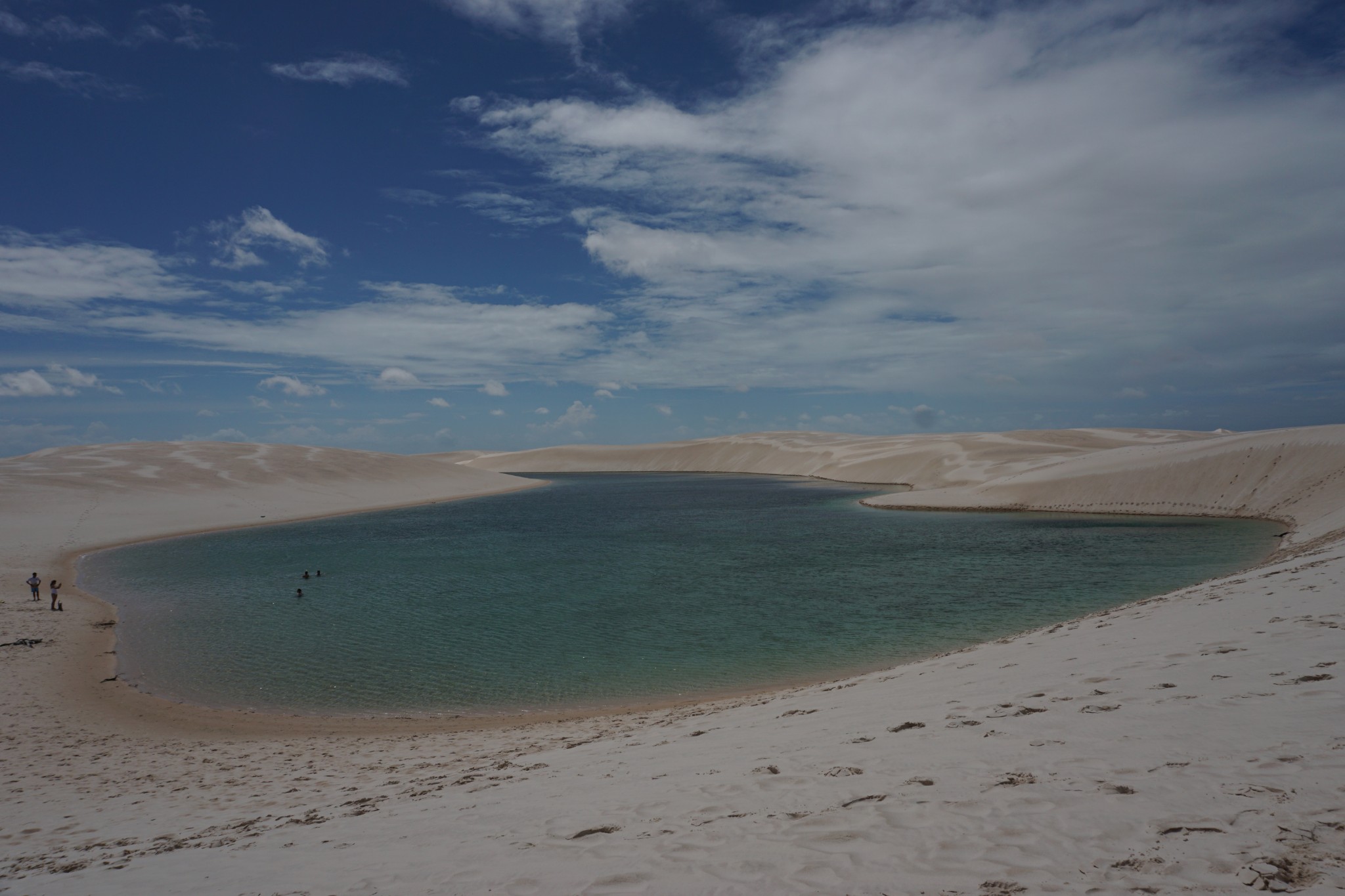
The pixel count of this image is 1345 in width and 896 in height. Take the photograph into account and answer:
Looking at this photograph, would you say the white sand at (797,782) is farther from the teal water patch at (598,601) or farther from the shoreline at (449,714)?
the teal water patch at (598,601)

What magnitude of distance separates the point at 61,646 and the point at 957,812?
79.6 ft

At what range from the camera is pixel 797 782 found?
6.28 meters

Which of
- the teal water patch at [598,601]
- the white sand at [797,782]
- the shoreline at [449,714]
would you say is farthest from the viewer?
the teal water patch at [598,601]

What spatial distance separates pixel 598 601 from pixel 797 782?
18.2 m

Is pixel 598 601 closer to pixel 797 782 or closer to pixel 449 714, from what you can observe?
pixel 449 714

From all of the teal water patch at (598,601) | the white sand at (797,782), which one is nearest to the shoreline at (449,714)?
the white sand at (797,782)

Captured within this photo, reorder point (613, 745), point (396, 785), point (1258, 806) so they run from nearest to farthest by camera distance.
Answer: point (1258, 806) < point (396, 785) < point (613, 745)

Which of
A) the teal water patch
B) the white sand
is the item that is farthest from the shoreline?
the teal water patch

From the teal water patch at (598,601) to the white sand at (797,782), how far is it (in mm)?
2302

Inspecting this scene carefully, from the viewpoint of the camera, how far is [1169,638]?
9375 millimetres

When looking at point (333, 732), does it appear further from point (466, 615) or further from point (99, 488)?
point (99, 488)

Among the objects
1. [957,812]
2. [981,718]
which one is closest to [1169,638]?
[981,718]

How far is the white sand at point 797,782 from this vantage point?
14.6 ft

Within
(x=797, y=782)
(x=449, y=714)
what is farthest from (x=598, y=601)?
(x=797, y=782)
